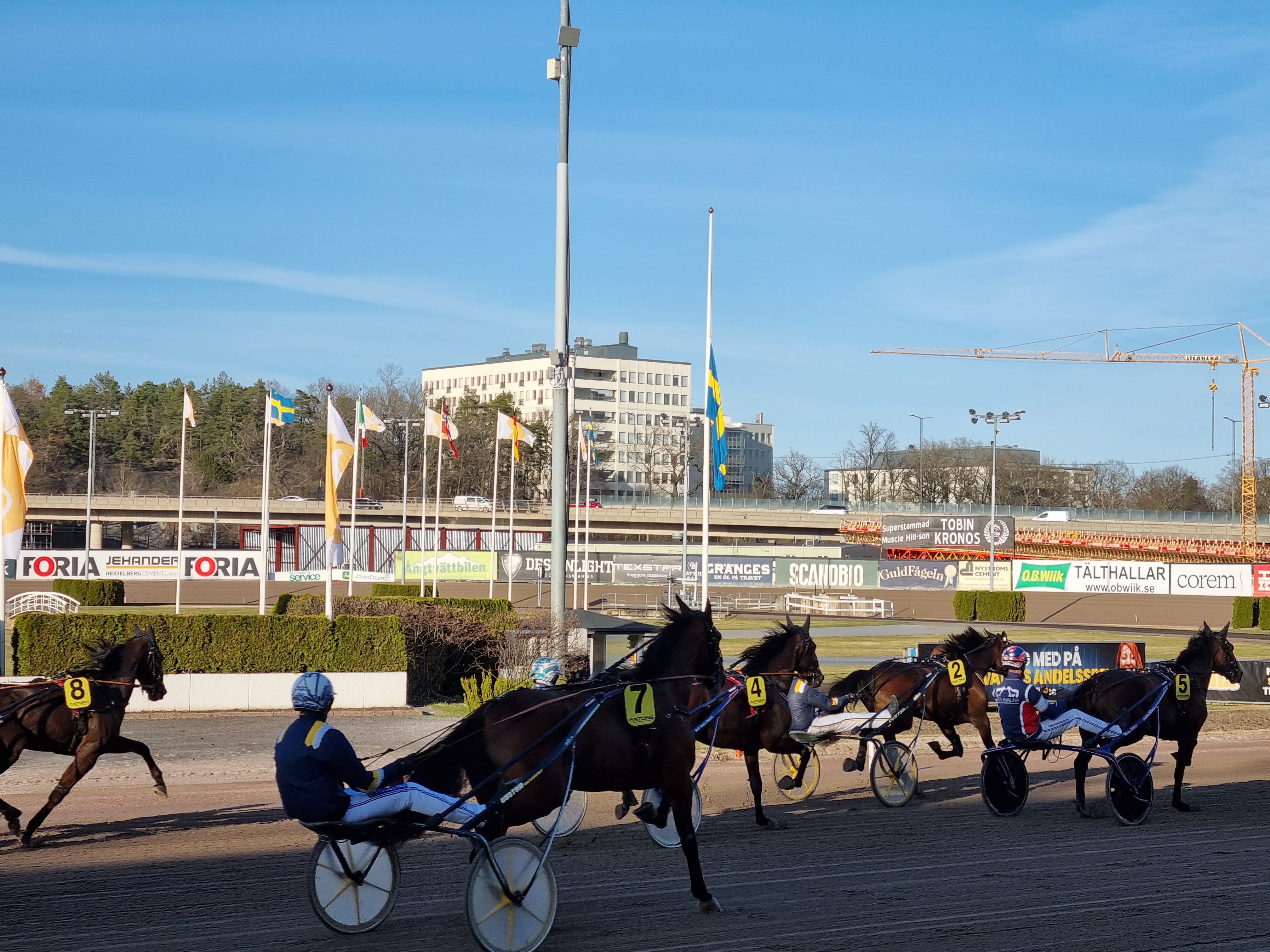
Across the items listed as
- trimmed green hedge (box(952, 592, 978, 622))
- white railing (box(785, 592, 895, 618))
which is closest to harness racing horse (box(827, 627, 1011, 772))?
white railing (box(785, 592, 895, 618))

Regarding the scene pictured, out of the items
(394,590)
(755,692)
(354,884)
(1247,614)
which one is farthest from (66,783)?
(1247,614)

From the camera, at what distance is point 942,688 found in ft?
40.8

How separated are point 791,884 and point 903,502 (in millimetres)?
74783

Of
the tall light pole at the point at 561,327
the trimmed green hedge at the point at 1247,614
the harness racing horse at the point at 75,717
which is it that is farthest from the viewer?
the trimmed green hedge at the point at 1247,614

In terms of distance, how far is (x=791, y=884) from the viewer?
8281mm

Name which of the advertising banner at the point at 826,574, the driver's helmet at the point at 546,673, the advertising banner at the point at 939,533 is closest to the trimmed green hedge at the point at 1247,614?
the advertising banner at the point at 826,574

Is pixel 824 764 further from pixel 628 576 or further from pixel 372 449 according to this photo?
pixel 372 449

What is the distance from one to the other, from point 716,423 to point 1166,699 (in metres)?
13.5

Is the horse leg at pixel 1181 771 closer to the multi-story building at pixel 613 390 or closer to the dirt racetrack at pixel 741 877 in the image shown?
the dirt racetrack at pixel 741 877

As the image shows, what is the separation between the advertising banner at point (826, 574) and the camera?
181 feet

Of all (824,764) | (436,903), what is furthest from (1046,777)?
(436,903)

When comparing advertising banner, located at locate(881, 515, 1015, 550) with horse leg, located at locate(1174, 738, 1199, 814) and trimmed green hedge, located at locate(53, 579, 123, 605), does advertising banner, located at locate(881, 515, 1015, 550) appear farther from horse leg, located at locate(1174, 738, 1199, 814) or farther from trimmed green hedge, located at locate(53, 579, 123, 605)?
horse leg, located at locate(1174, 738, 1199, 814)

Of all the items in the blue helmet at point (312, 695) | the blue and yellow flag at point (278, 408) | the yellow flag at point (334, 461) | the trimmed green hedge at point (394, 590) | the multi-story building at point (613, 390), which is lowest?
the trimmed green hedge at point (394, 590)

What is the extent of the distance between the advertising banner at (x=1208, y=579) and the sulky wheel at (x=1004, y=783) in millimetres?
45217
